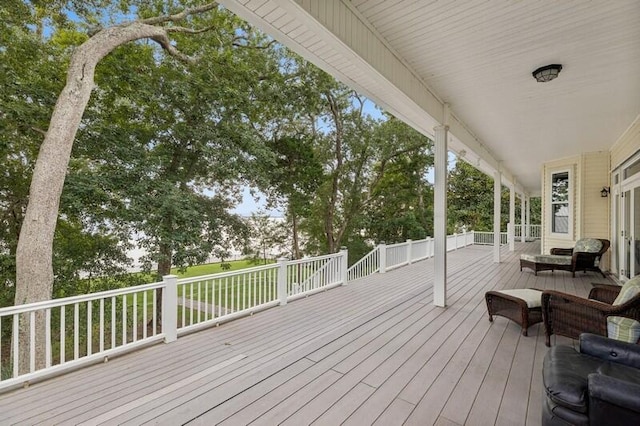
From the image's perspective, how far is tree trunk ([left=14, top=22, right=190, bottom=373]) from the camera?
5727mm

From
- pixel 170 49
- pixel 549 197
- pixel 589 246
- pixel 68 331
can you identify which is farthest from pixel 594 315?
pixel 68 331

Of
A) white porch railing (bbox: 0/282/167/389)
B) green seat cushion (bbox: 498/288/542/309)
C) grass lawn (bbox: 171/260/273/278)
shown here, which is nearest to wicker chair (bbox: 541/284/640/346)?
green seat cushion (bbox: 498/288/542/309)

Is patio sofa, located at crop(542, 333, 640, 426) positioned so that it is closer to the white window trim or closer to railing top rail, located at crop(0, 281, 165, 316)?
railing top rail, located at crop(0, 281, 165, 316)

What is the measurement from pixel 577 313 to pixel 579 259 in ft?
16.3

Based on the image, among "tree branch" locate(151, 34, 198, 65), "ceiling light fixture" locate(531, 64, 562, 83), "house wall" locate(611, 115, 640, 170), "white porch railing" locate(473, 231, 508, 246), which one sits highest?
"tree branch" locate(151, 34, 198, 65)

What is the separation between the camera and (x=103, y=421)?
6.80 feet

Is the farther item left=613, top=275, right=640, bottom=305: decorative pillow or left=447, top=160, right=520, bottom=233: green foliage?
left=447, top=160, right=520, bottom=233: green foliage

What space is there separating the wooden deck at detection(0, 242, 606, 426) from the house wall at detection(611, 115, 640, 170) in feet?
12.9

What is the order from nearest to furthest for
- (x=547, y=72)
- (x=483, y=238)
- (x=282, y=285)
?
(x=547, y=72), (x=282, y=285), (x=483, y=238)

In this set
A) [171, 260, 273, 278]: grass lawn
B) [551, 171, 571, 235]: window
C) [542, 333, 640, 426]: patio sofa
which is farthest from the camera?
[171, 260, 273, 278]: grass lawn

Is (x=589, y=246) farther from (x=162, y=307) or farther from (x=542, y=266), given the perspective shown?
(x=162, y=307)

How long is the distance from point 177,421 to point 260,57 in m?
10.4

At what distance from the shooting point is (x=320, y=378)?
253cm

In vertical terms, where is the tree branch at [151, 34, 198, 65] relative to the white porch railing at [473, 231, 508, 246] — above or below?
above
